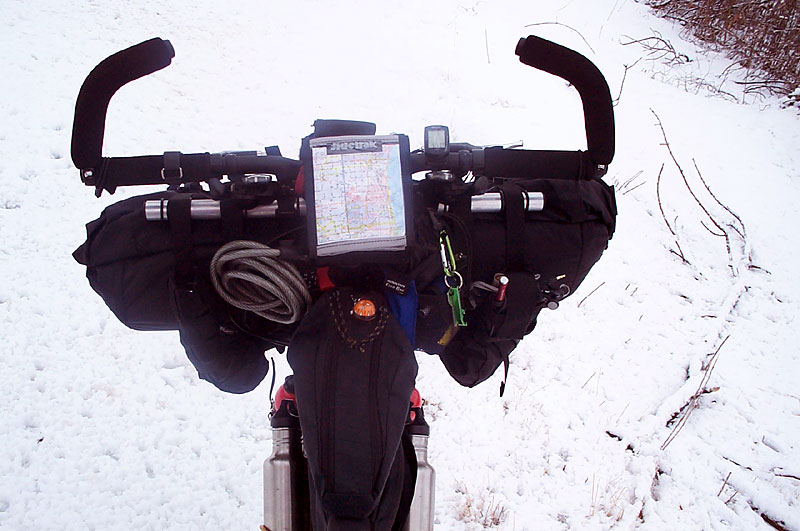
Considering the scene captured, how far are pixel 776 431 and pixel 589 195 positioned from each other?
219 centimetres

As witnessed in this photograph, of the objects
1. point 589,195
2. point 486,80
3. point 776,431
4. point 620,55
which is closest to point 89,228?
point 589,195

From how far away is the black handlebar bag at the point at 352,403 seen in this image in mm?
935

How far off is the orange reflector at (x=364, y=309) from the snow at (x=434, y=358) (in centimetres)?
156

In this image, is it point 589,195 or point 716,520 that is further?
point 716,520

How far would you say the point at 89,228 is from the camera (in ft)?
4.13

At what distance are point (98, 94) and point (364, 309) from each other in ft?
2.50

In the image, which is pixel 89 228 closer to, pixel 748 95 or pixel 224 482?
pixel 224 482

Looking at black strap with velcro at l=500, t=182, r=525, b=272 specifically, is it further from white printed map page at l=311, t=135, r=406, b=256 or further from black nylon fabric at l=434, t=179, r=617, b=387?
white printed map page at l=311, t=135, r=406, b=256

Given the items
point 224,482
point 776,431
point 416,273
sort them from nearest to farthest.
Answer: point 416,273, point 224,482, point 776,431

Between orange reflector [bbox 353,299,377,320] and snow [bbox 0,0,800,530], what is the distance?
156 cm

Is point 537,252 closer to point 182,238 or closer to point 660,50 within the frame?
point 182,238

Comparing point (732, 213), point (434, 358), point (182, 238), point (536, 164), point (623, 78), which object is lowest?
point (434, 358)

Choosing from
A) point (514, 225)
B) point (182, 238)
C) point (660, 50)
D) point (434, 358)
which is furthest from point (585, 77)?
point (660, 50)

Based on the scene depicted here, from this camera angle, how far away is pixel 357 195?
1028 mm
